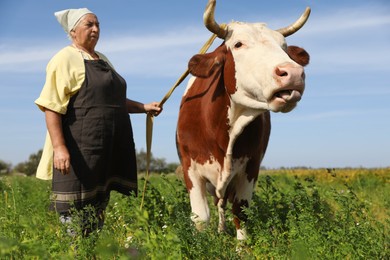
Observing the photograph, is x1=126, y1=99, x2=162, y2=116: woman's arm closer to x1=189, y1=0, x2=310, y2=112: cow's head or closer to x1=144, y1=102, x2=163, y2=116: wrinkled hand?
x1=144, y1=102, x2=163, y2=116: wrinkled hand

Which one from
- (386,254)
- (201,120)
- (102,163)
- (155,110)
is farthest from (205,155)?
(386,254)

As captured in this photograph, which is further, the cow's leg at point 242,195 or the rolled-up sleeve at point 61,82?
the cow's leg at point 242,195

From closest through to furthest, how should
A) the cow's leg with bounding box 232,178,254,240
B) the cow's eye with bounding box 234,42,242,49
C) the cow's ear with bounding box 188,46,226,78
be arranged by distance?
the cow's eye with bounding box 234,42,242,49 → the cow's ear with bounding box 188,46,226,78 → the cow's leg with bounding box 232,178,254,240

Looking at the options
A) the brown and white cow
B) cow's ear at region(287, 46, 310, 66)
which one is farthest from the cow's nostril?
cow's ear at region(287, 46, 310, 66)

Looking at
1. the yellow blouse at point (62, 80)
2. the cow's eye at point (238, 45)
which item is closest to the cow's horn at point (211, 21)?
the cow's eye at point (238, 45)

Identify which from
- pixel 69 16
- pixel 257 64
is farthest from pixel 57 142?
pixel 257 64

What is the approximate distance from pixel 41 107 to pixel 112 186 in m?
1.04

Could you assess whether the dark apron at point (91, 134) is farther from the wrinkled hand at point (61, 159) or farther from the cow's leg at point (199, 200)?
the cow's leg at point (199, 200)

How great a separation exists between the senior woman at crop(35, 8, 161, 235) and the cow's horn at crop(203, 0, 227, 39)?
98 centimetres

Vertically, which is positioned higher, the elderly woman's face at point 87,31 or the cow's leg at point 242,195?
the elderly woman's face at point 87,31

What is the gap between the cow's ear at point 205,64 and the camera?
16.6 ft

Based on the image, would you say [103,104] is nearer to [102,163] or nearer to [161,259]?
[102,163]

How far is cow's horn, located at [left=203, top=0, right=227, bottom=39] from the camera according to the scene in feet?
16.7

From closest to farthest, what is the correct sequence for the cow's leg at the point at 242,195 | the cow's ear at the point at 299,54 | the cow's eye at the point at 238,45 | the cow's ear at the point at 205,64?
1. the cow's eye at the point at 238,45
2. the cow's ear at the point at 205,64
3. the cow's ear at the point at 299,54
4. the cow's leg at the point at 242,195
